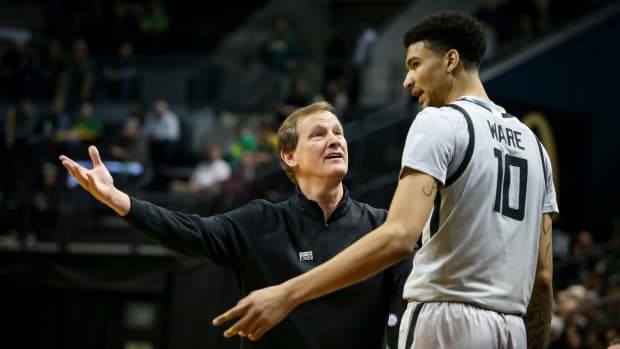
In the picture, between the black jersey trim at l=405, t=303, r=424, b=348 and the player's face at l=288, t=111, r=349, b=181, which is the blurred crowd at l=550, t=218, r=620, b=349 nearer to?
the player's face at l=288, t=111, r=349, b=181

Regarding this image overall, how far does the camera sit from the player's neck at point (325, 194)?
4.16 m

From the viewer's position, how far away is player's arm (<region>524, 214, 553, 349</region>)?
3.80m

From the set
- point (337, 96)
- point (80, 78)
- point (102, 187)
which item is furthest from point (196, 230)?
point (80, 78)

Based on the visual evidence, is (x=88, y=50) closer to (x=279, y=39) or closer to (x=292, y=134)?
(x=279, y=39)

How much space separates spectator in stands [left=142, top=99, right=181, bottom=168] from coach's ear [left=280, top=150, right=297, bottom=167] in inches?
452

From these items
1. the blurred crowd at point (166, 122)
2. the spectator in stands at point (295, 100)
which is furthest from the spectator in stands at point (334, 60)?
the spectator in stands at point (295, 100)

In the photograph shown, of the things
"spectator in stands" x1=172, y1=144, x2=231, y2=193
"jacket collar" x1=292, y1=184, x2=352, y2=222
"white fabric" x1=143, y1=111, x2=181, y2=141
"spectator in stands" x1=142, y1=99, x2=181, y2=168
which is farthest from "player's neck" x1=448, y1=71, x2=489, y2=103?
"white fabric" x1=143, y1=111, x2=181, y2=141

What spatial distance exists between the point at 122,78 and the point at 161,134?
2862mm

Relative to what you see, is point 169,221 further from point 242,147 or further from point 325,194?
point 242,147

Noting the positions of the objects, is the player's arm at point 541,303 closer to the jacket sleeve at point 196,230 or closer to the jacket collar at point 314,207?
the jacket collar at point 314,207

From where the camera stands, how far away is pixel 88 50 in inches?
741

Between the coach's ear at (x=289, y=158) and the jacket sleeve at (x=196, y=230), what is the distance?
0.87 ft

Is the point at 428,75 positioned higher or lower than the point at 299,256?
higher

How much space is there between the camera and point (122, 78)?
1812 cm
